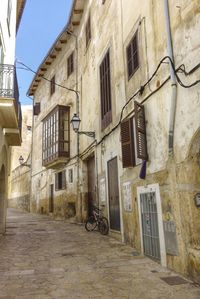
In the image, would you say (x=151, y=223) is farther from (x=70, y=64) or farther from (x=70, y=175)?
(x=70, y=64)

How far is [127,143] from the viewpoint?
25.9ft

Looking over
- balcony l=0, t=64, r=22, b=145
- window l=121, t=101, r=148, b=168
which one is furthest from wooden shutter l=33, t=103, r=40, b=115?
window l=121, t=101, r=148, b=168

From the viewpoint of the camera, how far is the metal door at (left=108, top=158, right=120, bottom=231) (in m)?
9.04

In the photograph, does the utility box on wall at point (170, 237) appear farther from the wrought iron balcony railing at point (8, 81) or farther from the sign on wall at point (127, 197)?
the wrought iron balcony railing at point (8, 81)

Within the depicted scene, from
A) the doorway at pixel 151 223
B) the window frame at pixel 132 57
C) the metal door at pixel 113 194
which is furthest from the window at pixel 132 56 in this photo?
the doorway at pixel 151 223

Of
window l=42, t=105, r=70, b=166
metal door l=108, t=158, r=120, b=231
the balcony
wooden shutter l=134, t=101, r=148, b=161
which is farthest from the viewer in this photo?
window l=42, t=105, r=70, b=166

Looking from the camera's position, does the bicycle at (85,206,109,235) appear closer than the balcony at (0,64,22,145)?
No

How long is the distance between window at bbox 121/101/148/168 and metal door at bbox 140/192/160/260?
0.98m

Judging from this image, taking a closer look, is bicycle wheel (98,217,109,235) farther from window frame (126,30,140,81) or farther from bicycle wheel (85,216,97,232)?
window frame (126,30,140,81)

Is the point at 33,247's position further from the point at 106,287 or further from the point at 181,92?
the point at 181,92

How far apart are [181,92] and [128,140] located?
2754 mm

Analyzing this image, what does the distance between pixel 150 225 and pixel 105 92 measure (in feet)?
19.2

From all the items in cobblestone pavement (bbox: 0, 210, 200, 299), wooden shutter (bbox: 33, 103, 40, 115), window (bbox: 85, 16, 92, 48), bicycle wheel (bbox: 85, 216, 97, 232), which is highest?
window (bbox: 85, 16, 92, 48)

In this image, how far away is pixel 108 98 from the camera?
10344mm
